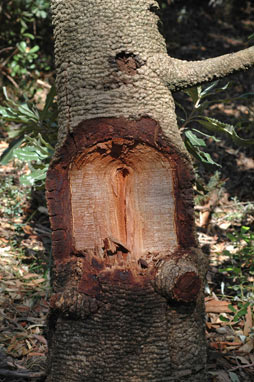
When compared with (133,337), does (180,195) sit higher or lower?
higher

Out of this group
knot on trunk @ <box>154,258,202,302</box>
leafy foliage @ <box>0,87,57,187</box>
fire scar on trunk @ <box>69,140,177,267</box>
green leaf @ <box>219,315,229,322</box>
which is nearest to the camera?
knot on trunk @ <box>154,258,202,302</box>

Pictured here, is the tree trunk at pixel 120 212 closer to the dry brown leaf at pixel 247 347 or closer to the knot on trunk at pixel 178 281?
the knot on trunk at pixel 178 281

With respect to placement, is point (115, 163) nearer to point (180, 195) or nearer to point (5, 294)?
point (180, 195)

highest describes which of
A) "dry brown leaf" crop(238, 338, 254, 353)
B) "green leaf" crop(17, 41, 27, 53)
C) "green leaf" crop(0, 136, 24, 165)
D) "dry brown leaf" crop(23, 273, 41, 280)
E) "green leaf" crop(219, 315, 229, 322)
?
"green leaf" crop(17, 41, 27, 53)

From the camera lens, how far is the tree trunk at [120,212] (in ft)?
6.27

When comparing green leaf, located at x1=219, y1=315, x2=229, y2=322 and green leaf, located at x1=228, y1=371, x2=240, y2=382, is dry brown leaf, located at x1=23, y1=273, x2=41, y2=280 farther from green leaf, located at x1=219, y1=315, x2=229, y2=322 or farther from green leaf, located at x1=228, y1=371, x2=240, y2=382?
green leaf, located at x1=228, y1=371, x2=240, y2=382

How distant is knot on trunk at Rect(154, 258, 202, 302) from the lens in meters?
1.88

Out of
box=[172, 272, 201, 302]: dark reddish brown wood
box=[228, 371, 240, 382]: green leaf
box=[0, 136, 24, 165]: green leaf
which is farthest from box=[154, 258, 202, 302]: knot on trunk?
box=[0, 136, 24, 165]: green leaf

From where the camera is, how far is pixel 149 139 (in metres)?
1.94

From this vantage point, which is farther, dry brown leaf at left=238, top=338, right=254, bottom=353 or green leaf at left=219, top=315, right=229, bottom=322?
green leaf at left=219, top=315, right=229, bottom=322

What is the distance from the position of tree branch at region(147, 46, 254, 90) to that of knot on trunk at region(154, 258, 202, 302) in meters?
0.81

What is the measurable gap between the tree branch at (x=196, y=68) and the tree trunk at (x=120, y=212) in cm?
1

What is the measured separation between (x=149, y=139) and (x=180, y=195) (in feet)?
0.90

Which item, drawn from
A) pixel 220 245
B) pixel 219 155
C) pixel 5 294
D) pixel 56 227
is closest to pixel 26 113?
pixel 5 294
